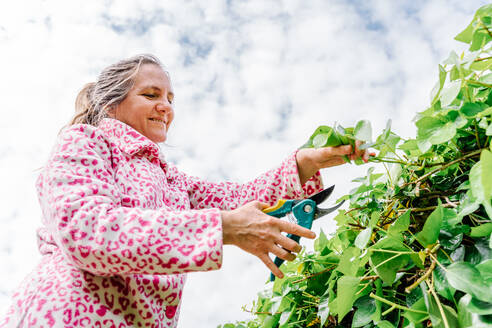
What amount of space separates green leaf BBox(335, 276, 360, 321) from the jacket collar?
735mm

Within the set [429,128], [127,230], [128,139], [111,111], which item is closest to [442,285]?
[429,128]

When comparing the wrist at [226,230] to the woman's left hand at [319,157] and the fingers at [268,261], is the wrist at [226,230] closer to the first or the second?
the fingers at [268,261]

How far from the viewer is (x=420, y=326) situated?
650 mm

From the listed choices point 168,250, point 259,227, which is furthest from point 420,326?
point 168,250

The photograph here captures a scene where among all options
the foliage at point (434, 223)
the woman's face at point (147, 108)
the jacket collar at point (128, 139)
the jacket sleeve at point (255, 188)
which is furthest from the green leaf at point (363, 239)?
the woman's face at point (147, 108)

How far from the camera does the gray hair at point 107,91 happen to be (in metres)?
1.45

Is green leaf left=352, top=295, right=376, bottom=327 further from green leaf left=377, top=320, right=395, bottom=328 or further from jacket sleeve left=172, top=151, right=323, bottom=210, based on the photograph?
jacket sleeve left=172, top=151, right=323, bottom=210

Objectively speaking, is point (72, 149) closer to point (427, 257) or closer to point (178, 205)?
point (178, 205)

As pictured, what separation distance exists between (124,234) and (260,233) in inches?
10.6

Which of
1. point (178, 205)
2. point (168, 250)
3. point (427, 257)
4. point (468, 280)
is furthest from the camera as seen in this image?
point (178, 205)

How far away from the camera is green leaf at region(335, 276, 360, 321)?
725 mm

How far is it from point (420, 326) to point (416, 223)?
208 mm

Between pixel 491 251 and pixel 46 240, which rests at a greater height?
pixel 46 240

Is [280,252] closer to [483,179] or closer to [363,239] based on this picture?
[363,239]
